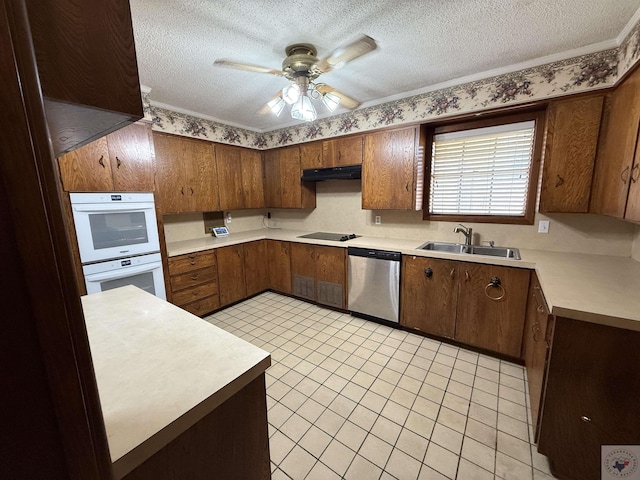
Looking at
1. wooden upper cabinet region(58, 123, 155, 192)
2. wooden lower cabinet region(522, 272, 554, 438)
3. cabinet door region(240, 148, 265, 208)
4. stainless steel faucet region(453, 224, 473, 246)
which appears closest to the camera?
wooden lower cabinet region(522, 272, 554, 438)

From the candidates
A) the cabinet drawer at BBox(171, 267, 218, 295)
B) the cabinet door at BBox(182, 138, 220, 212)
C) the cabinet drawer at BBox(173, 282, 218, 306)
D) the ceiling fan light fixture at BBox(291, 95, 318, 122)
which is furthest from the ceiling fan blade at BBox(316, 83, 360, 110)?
the cabinet drawer at BBox(173, 282, 218, 306)

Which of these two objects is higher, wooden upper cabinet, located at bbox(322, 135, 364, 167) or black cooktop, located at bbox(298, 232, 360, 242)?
wooden upper cabinet, located at bbox(322, 135, 364, 167)

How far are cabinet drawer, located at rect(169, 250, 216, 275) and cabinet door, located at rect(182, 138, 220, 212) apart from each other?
603mm

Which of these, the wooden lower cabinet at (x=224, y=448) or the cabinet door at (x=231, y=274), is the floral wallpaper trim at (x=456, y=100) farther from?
the wooden lower cabinet at (x=224, y=448)

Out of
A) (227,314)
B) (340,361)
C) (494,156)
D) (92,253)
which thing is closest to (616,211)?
(494,156)

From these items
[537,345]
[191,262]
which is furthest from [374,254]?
[191,262]

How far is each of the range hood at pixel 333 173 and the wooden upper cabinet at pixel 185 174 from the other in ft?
4.04

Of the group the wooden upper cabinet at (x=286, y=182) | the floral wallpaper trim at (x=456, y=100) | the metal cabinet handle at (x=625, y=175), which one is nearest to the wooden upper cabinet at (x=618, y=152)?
the metal cabinet handle at (x=625, y=175)

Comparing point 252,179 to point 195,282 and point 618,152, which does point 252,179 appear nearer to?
point 195,282

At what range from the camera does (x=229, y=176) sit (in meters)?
3.59

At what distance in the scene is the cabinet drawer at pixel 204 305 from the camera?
3.00 meters

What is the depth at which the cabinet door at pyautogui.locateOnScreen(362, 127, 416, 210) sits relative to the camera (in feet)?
8.96

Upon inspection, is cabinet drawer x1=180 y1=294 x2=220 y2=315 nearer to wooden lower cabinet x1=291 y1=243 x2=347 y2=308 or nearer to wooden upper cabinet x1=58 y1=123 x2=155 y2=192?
wooden lower cabinet x1=291 y1=243 x2=347 y2=308

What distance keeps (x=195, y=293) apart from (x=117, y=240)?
1012 mm
